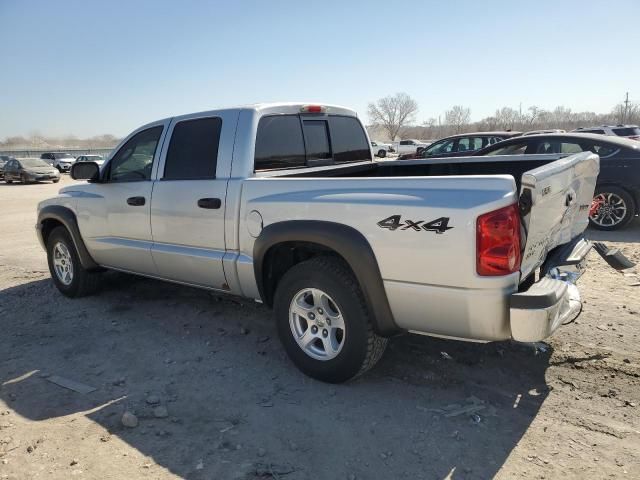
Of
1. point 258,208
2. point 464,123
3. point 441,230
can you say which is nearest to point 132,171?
point 258,208

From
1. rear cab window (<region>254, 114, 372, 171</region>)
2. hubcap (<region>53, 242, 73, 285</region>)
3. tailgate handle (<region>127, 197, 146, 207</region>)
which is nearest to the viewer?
rear cab window (<region>254, 114, 372, 171</region>)

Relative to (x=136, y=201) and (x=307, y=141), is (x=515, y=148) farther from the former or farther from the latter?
(x=136, y=201)

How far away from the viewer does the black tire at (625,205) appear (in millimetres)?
8094

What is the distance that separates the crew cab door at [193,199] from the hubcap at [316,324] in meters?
0.80

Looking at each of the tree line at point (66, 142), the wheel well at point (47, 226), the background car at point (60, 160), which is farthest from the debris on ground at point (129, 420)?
the tree line at point (66, 142)

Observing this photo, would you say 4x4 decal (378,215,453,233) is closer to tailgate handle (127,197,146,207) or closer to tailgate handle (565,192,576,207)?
tailgate handle (565,192,576,207)

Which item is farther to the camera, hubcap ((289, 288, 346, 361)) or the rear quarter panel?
hubcap ((289, 288, 346, 361))

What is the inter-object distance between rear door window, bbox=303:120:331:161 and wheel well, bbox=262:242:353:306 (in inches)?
41.4

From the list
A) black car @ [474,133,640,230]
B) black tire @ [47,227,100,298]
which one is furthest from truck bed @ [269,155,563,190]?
black car @ [474,133,640,230]

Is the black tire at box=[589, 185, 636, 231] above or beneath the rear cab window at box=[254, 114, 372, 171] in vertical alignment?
beneath

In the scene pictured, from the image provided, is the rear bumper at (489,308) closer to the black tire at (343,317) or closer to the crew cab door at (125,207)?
the black tire at (343,317)

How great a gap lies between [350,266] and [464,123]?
11290 cm

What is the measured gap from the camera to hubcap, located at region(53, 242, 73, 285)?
5.62 metres

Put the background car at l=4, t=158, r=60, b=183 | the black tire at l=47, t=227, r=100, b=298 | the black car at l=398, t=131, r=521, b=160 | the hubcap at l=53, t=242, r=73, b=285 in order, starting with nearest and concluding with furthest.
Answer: the black tire at l=47, t=227, r=100, b=298 → the hubcap at l=53, t=242, r=73, b=285 → the black car at l=398, t=131, r=521, b=160 → the background car at l=4, t=158, r=60, b=183
